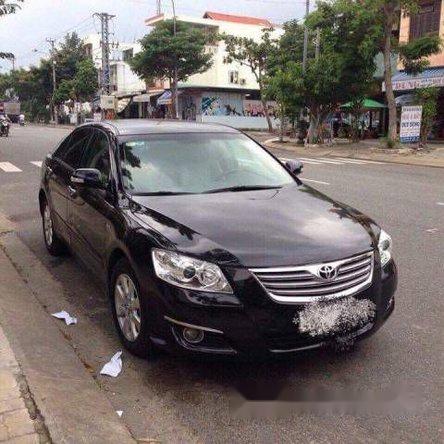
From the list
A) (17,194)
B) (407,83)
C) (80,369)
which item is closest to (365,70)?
(407,83)

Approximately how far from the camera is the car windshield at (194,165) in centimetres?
432

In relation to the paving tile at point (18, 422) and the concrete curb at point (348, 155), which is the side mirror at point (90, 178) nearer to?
the paving tile at point (18, 422)

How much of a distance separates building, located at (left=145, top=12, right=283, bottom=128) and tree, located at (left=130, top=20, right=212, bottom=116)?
3.80m

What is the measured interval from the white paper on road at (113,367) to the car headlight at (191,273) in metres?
0.76

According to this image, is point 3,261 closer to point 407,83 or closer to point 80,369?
point 80,369

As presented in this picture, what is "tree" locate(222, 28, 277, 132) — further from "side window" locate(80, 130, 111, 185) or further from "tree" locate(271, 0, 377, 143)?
"side window" locate(80, 130, 111, 185)

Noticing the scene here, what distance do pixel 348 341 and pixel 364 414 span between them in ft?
1.43

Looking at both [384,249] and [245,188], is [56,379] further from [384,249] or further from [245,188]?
[384,249]

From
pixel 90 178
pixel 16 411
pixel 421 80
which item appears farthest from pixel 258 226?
pixel 421 80

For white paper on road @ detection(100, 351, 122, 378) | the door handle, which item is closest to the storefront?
the door handle

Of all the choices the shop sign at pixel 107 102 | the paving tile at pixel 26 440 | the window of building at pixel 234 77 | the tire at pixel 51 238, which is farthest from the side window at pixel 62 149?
the window of building at pixel 234 77

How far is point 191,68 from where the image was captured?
43.7m

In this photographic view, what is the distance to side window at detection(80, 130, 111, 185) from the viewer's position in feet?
15.0

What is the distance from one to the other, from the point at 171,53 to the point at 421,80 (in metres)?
21.7
